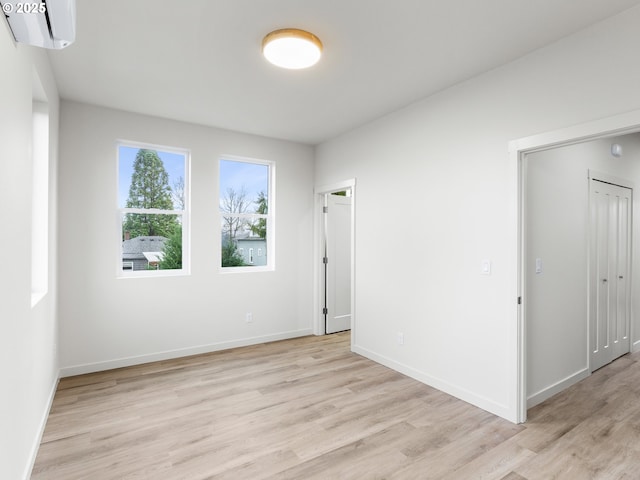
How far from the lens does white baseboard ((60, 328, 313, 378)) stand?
3592 mm

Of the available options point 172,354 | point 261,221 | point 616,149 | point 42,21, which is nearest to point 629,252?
point 616,149

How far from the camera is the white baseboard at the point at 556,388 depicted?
9.53ft

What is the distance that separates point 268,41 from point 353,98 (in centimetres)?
125

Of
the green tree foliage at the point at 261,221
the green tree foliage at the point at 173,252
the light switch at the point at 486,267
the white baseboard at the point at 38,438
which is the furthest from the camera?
the green tree foliage at the point at 261,221

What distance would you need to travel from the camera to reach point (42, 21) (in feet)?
4.85

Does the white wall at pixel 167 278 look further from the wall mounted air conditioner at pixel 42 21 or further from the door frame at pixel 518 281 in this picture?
the door frame at pixel 518 281

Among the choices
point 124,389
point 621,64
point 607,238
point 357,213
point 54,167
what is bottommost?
point 124,389

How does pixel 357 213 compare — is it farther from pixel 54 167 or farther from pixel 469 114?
pixel 54 167

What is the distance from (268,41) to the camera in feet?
7.78

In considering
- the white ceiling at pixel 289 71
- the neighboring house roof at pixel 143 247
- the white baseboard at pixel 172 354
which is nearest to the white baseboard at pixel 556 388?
the white ceiling at pixel 289 71

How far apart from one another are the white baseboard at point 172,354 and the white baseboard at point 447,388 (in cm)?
125

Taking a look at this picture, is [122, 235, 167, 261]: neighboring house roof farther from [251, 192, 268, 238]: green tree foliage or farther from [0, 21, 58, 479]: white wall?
[0, 21, 58, 479]: white wall

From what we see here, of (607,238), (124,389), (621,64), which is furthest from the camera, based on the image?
(607,238)

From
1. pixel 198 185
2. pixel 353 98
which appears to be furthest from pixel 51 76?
pixel 353 98
